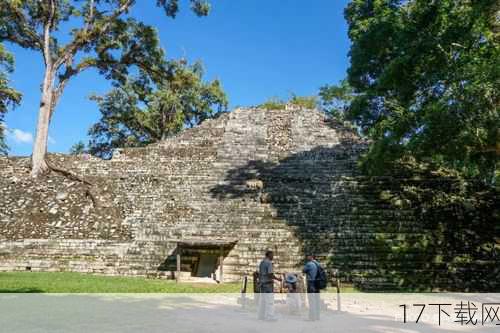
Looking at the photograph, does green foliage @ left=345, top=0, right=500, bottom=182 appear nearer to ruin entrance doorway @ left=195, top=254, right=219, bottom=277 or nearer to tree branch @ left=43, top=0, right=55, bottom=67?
ruin entrance doorway @ left=195, top=254, right=219, bottom=277

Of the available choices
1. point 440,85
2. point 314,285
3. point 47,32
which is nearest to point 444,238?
point 440,85

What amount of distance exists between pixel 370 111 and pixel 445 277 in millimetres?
5208

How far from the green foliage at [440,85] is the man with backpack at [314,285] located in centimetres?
453

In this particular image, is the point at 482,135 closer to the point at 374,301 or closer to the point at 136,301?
the point at 374,301

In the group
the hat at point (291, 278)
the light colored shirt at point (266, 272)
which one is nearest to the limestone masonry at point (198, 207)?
the hat at point (291, 278)

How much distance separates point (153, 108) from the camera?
29312 mm

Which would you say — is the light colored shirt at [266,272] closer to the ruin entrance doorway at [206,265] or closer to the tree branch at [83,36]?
the ruin entrance doorway at [206,265]

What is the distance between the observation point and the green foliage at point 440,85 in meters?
8.91

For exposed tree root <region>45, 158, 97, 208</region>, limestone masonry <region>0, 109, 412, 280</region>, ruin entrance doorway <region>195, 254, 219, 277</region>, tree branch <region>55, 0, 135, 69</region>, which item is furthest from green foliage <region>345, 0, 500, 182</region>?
tree branch <region>55, 0, 135, 69</region>

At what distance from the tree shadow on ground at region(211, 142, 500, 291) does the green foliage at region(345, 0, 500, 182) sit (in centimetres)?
193

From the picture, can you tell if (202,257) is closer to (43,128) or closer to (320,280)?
(320,280)

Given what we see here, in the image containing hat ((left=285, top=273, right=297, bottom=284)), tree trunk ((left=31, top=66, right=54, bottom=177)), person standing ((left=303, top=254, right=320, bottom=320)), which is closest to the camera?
person standing ((left=303, top=254, right=320, bottom=320))

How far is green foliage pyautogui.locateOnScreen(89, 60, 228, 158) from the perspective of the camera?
2847 cm

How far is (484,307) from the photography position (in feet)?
25.2
